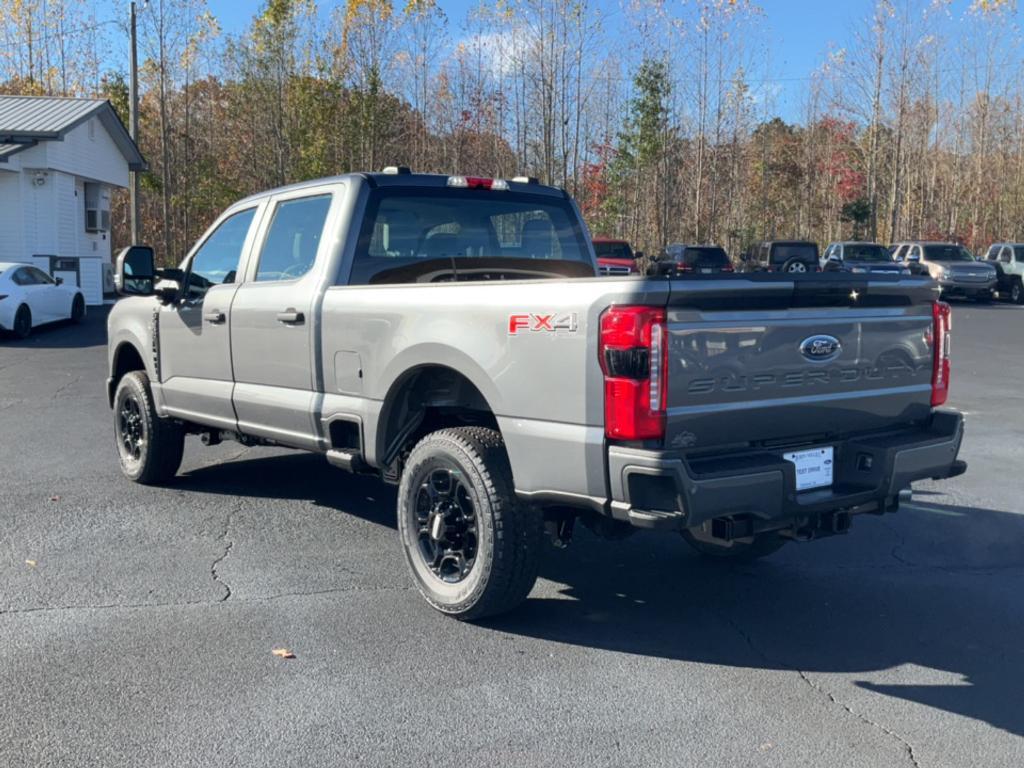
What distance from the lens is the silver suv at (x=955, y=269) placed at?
3064 cm

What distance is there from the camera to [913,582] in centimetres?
549

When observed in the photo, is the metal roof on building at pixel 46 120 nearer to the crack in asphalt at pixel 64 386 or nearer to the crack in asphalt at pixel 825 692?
the crack in asphalt at pixel 64 386

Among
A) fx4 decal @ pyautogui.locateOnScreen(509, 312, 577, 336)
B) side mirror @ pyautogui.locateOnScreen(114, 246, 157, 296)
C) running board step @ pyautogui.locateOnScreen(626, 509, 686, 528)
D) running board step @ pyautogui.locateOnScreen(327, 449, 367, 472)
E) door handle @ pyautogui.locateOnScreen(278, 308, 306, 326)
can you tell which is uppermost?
side mirror @ pyautogui.locateOnScreen(114, 246, 157, 296)

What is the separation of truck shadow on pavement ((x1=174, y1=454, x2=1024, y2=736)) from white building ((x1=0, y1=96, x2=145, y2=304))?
22710 millimetres

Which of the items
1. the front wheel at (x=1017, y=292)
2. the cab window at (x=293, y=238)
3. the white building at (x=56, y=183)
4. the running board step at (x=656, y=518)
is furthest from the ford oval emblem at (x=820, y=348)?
the front wheel at (x=1017, y=292)

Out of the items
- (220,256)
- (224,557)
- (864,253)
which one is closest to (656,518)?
(224,557)

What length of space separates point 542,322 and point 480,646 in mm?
1462

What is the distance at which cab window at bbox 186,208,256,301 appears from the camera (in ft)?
21.5

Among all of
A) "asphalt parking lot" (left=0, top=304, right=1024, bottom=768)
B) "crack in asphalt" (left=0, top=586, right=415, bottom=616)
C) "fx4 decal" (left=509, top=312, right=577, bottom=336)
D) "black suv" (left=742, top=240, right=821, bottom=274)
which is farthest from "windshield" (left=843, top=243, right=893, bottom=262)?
"fx4 decal" (left=509, top=312, right=577, bottom=336)

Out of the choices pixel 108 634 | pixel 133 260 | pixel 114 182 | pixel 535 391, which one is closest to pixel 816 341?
pixel 535 391

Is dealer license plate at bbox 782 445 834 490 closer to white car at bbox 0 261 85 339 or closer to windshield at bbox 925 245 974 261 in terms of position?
white car at bbox 0 261 85 339

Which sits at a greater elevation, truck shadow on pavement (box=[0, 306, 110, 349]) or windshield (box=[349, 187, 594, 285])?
windshield (box=[349, 187, 594, 285])

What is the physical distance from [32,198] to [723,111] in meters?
23.2

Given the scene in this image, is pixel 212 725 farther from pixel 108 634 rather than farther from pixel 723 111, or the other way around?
pixel 723 111
